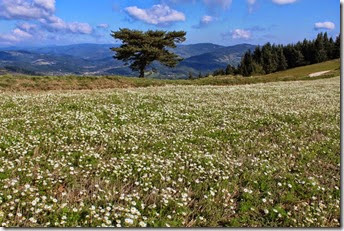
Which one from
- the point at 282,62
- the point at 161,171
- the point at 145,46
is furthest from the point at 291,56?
the point at 161,171

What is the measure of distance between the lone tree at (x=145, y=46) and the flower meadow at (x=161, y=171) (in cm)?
5167

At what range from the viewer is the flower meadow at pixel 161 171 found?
6.81 meters

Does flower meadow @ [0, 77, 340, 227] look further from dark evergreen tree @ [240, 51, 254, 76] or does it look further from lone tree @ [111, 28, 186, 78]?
dark evergreen tree @ [240, 51, 254, 76]

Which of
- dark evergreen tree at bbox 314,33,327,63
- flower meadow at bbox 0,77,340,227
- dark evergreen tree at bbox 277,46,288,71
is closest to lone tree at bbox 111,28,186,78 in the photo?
flower meadow at bbox 0,77,340,227

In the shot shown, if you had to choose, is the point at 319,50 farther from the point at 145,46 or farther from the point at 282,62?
the point at 145,46

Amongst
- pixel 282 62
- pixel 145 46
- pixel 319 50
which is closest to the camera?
pixel 145 46

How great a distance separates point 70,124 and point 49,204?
6.54 metres

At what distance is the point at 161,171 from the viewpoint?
8.91 metres

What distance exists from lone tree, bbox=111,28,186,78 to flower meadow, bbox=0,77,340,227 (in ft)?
170

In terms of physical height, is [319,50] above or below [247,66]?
above

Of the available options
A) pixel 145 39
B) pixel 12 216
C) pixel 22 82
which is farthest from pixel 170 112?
pixel 145 39

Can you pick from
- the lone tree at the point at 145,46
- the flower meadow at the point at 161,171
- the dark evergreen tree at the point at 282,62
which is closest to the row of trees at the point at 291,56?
the dark evergreen tree at the point at 282,62

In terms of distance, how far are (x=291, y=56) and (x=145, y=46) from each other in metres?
102

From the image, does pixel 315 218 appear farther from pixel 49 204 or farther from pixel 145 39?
pixel 145 39
